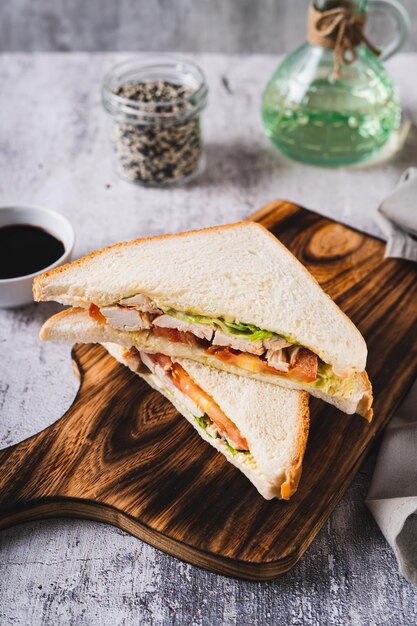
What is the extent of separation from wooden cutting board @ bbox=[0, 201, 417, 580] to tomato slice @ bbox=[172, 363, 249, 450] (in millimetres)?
74

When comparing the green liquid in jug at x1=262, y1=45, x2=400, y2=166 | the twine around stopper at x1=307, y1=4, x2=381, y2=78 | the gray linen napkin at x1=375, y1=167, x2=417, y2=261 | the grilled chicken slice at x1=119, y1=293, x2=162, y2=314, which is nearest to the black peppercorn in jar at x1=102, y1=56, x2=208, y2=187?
the green liquid in jug at x1=262, y1=45, x2=400, y2=166

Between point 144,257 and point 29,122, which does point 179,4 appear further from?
point 144,257

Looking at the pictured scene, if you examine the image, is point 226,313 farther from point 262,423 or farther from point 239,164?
point 239,164

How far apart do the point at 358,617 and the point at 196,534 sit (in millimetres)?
428

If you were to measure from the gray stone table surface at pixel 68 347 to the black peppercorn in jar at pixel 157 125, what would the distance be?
0.10m

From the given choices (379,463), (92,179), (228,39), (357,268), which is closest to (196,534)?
(379,463)

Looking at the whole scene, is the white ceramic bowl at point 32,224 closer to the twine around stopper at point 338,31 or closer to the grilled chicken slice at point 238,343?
the grilled chicken slice at point 238,343

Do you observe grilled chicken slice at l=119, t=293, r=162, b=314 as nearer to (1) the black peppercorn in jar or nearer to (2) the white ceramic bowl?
(2) the white ceramic bowl

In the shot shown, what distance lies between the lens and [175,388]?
2096mm

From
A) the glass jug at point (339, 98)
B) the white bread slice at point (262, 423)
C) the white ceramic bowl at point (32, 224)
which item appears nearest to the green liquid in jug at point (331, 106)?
the glass jug at point (339, 98)

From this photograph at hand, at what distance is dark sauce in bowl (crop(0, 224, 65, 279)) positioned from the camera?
2412 mm

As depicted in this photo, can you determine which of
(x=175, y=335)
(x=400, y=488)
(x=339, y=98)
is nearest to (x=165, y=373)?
(x=175, y=335)

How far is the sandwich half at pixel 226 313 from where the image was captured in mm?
2008

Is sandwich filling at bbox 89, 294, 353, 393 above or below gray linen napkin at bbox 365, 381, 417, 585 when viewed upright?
above
